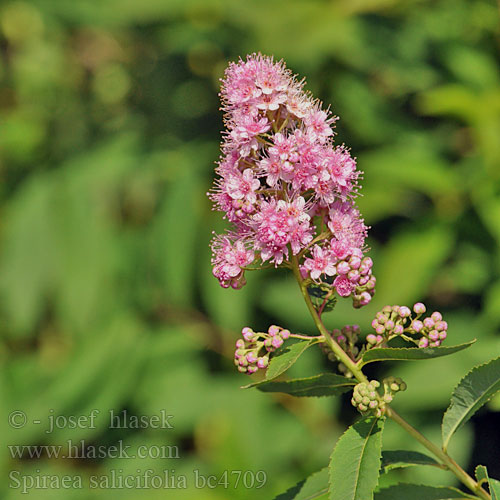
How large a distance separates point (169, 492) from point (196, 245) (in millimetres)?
1467

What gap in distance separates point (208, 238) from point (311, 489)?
2.51 m

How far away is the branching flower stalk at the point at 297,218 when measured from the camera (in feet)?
4.89

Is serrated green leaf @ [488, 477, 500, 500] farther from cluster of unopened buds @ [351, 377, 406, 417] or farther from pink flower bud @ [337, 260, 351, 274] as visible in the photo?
pink flower bud @ [337, 260, 351, 274]

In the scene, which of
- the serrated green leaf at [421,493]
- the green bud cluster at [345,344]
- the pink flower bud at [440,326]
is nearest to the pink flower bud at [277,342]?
the green bud cluster at [345,344]

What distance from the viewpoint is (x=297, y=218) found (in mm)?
1474

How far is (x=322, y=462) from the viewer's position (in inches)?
134

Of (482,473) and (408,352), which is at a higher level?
(408,352)

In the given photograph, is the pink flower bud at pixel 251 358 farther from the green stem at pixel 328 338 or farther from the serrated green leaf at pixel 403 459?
the serrated green leaf at pixel 403 459

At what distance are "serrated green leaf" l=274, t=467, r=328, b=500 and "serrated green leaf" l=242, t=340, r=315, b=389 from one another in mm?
350

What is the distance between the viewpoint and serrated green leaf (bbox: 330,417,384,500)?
1.37 m

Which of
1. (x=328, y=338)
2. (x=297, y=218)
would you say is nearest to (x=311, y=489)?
(x=328, y=338)

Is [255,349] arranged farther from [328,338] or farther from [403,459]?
[403,459]

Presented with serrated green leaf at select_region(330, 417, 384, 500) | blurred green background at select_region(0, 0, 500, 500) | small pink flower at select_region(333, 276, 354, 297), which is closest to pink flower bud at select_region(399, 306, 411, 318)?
small pink flower at select_region(333, 276, 354, 297)

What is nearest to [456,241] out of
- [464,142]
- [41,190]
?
[464,142]
